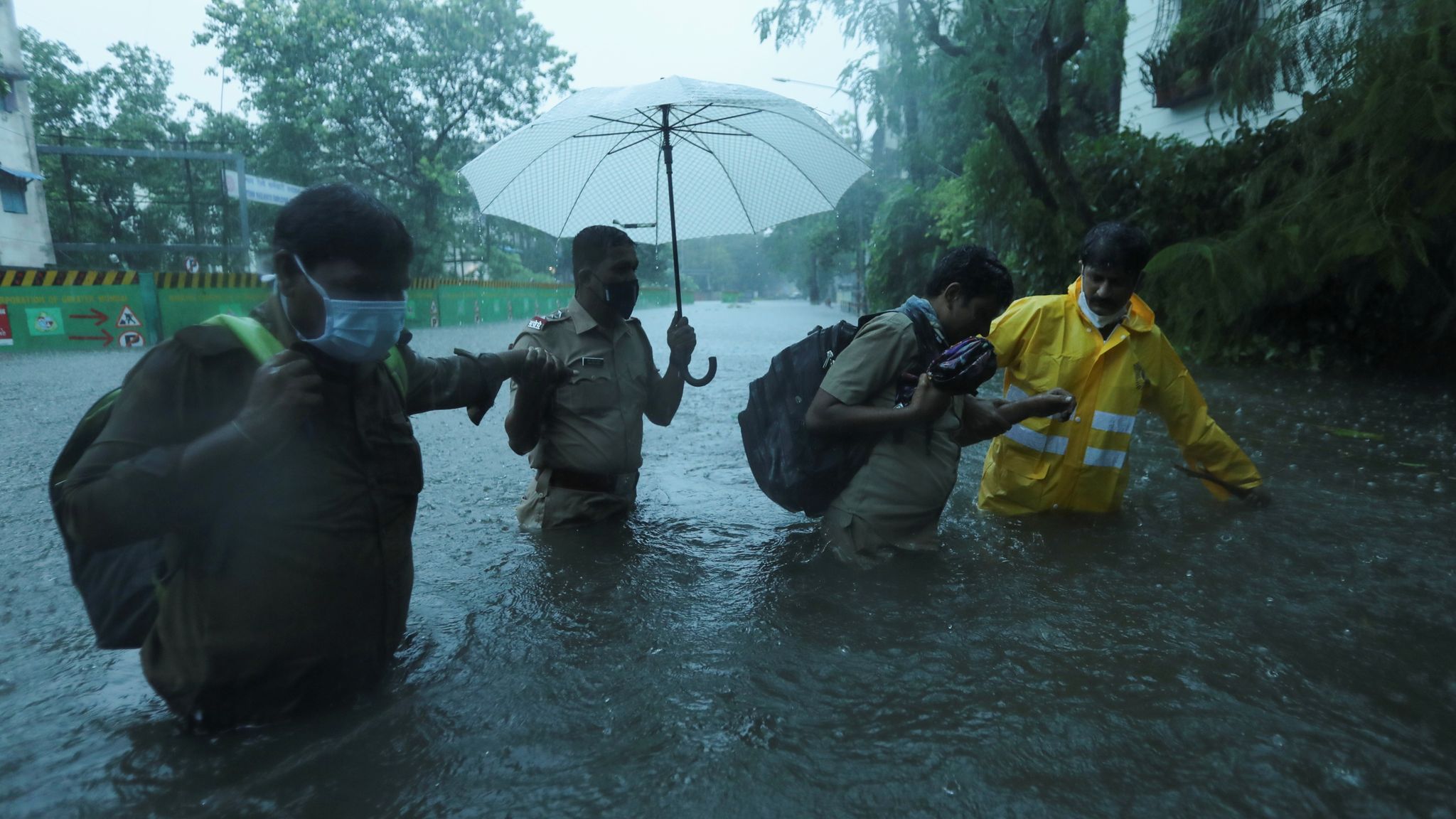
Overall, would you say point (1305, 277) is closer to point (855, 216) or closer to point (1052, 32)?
point (1052, 32)

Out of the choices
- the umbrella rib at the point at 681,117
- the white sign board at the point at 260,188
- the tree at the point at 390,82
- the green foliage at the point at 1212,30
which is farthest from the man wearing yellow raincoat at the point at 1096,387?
the tree at the point at 390,82

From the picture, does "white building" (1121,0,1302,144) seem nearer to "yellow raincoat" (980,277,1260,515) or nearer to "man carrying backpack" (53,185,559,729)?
"yellow raincoat" (980,277,1260,515)

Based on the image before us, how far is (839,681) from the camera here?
107 inches

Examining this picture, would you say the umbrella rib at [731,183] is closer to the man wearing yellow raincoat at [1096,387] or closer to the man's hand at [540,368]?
the man wearing yellow raincoat at [1096,387]

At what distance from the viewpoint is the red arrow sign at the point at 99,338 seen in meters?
16.5

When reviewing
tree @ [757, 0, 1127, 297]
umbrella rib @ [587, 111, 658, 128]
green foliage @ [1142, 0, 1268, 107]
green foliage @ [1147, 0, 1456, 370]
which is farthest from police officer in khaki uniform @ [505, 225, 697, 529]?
tree @ [757, 0, 1127, 297]

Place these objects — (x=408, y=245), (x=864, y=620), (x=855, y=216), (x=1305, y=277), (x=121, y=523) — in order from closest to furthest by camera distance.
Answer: (x=121, y=523) → (x=408, y=245) → (x=864, y=620) → (x=1305, y=277) → (x=855, y=216)

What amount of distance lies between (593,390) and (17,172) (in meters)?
32.5

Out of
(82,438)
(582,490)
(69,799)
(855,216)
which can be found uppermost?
(855,216)

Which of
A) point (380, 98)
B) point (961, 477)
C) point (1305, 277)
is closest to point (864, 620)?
point (961, 477)

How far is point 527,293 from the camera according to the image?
34.8 m

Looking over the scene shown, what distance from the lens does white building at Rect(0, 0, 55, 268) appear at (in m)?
28.0

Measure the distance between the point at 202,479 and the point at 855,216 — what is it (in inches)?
1296

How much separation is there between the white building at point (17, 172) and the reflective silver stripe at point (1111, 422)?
106 ft
